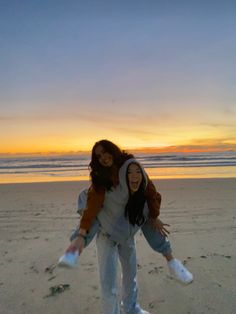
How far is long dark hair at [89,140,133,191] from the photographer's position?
2900 mm

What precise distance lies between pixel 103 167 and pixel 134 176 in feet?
0.87

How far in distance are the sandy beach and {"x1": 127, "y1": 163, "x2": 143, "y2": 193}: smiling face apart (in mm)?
1294

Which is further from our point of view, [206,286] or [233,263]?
[233,263]

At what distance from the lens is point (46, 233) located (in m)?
5.96

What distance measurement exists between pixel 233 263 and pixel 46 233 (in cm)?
296

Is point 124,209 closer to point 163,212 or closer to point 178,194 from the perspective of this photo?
point 163,212

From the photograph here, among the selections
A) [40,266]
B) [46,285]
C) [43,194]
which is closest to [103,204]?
[46,285]

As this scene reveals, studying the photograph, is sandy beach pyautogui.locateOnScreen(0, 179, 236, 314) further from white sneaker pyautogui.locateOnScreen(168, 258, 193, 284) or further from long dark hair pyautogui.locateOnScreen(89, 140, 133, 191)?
long dark hair pyautogui.locateOnScreen(89, 140, 133, 191)

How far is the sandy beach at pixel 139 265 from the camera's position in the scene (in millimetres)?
3531

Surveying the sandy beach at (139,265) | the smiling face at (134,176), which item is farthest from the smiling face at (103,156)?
the sandy beach at (139,265)

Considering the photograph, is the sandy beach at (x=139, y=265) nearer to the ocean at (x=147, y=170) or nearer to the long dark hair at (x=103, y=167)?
the long dark hair at (x=103, y=167)

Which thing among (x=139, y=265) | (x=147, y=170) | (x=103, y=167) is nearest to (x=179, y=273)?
(x=103, y=167)

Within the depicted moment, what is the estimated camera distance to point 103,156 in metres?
2.94

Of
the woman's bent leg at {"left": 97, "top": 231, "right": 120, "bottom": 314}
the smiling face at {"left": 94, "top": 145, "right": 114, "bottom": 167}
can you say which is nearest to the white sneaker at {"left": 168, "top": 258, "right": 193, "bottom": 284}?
the woman's bent leg at {"left": 97, "top": 231, "right": 120, "bottom": 314}
